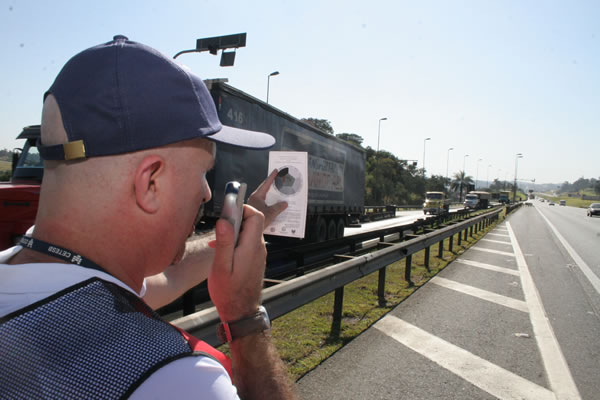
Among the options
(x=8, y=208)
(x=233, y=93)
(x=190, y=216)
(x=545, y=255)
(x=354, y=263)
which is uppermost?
(x=233, y=93)

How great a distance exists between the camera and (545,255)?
13.1 meters

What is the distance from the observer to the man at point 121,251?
2.51 feet

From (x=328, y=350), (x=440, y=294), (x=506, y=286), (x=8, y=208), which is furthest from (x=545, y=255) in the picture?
(x=8, y=208)

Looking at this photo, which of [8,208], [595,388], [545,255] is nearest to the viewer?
[595,388]

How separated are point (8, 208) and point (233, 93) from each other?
5.05m

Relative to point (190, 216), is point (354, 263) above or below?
below

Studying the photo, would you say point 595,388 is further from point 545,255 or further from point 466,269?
point 545,255

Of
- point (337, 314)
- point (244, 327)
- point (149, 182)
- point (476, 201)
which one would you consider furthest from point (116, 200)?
point (476, 201)

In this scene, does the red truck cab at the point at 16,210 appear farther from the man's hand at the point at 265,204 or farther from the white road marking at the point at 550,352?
the white road marking at the point at 550,352

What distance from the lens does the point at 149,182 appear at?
41.7 inches

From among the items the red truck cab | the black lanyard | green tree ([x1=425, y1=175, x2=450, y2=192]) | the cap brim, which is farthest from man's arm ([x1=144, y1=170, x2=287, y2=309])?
green tree ([x1=425, y1=175, x2=450, y2=192])

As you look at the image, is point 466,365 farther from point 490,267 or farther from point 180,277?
point 490,267

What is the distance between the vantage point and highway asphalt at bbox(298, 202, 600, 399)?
3455 millimetres

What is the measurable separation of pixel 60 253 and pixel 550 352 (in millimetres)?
4963
